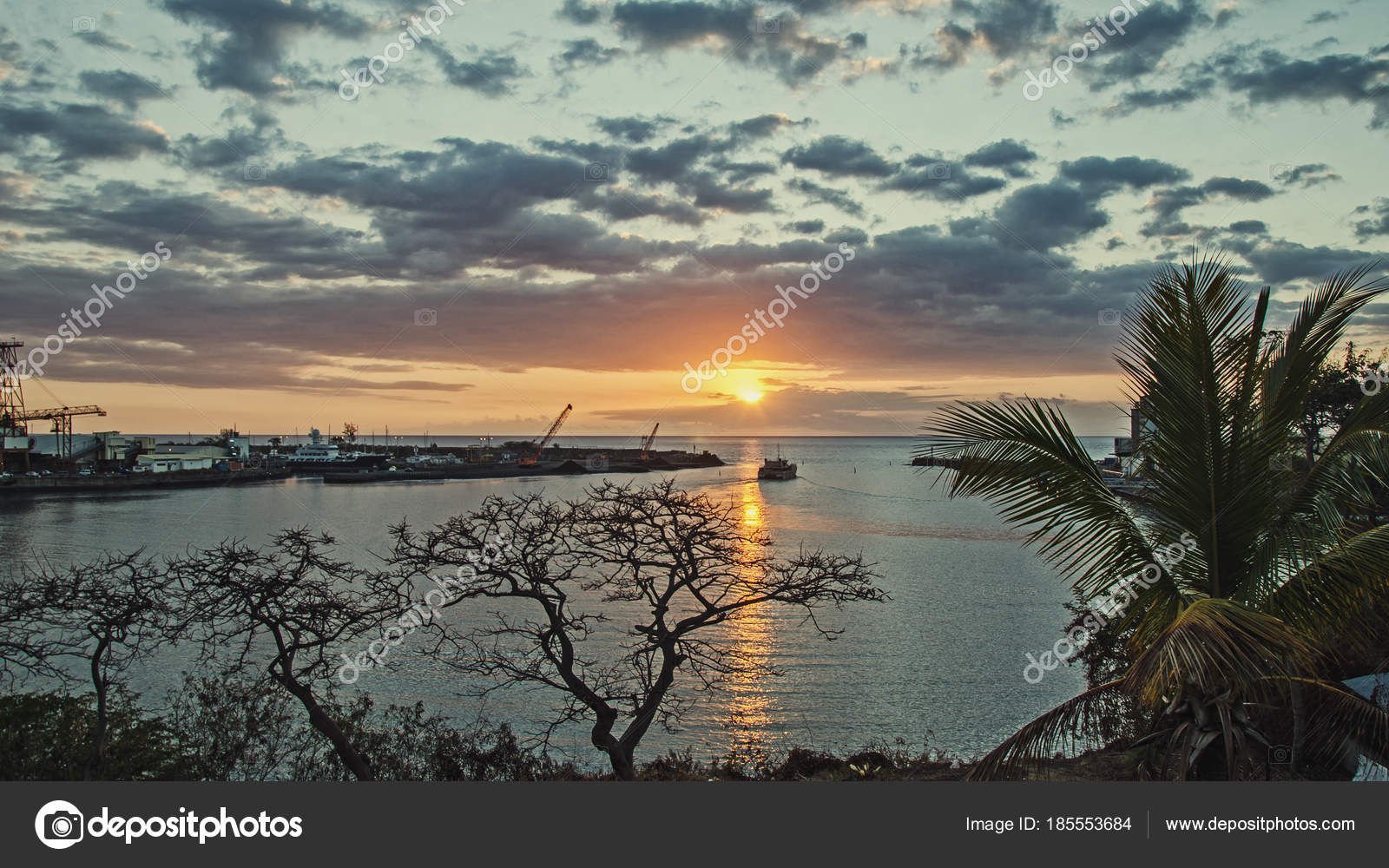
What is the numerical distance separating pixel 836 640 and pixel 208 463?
414 feet

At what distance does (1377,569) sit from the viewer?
6.47 m

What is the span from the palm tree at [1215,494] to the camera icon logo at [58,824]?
7.30 m

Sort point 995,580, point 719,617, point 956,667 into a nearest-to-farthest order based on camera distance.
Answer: point 719,617 < point 956,667 < point 995,580

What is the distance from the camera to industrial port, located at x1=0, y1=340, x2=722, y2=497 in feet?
312

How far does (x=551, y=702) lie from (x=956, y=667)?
13.3 metres

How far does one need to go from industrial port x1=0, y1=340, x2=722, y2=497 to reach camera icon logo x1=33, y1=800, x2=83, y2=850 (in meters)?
68.4

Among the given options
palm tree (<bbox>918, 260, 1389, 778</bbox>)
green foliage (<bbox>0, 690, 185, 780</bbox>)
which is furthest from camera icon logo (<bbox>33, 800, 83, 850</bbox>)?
palm tree (<bbox>918, 260, 1389, 778</bbox>)

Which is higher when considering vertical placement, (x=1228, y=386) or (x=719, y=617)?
(x=1228, y=386)

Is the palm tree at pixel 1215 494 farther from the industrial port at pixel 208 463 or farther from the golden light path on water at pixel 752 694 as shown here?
the industrial port at pixel 208 463

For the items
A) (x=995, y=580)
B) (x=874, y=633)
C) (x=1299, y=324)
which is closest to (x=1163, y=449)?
(x=1299, y=324)

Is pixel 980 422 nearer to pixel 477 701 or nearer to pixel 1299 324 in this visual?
pixel 1299 324

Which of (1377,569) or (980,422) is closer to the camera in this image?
(1377,569)

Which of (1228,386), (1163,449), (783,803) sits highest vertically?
(1228,386)

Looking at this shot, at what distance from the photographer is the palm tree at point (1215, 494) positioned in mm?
6742
